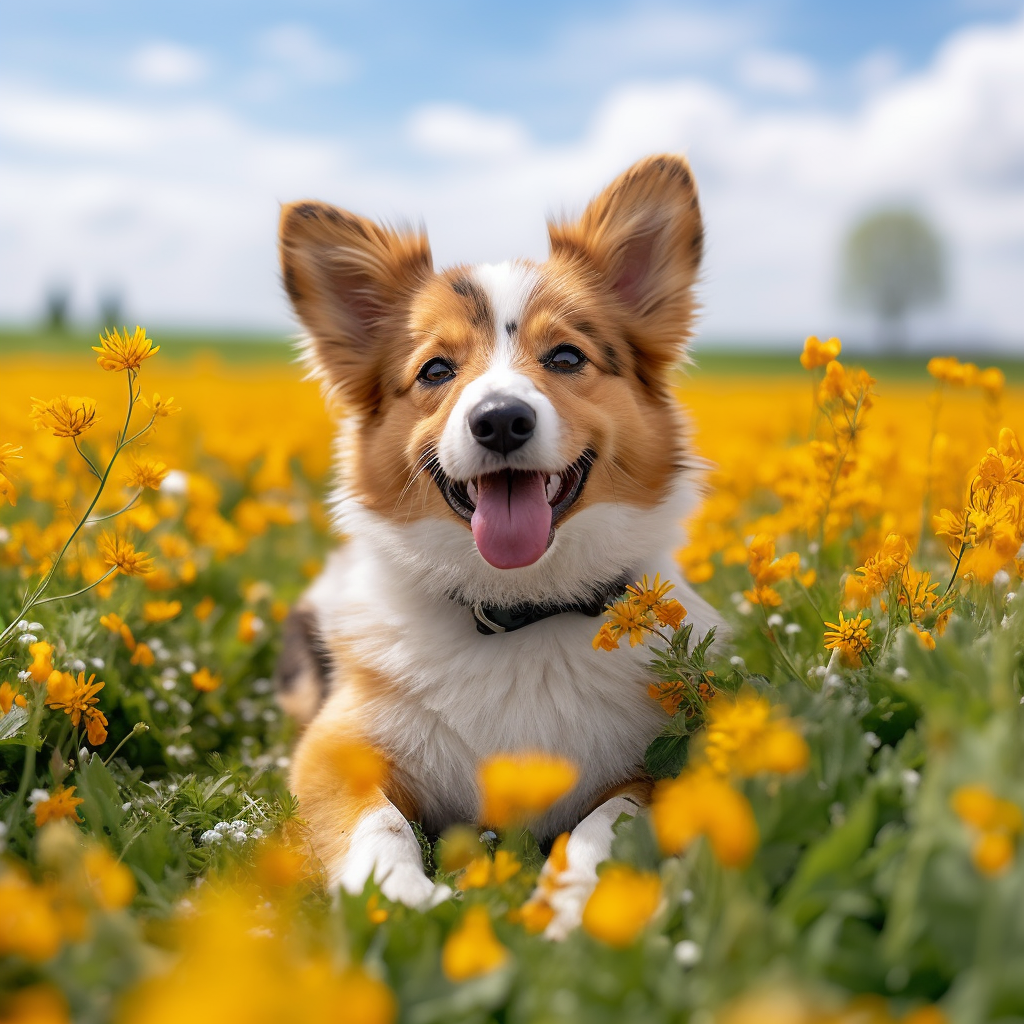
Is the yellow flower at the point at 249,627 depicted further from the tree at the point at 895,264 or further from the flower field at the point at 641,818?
the tree at the point at 895,264

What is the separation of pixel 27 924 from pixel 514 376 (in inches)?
80.4

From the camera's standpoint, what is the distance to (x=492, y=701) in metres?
2.78

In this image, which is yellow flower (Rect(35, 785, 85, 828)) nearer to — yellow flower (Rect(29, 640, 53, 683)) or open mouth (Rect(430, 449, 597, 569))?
yellow flower (Rect(29, 640, 53, 683))

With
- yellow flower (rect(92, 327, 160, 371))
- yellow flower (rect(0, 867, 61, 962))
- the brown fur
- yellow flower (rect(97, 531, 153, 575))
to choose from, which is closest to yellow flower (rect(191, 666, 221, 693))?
the brown fur

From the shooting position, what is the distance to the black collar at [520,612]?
9.62 feet

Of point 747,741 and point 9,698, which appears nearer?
point 747,741

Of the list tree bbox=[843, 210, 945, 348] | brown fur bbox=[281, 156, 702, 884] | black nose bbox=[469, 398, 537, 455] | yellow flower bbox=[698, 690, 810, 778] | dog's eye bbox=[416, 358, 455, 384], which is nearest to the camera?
yellow flower bbox=[698, 690, 810, 778]

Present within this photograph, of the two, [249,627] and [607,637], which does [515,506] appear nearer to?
[607,637]

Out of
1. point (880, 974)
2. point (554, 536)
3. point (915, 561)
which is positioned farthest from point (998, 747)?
point (915, 561)

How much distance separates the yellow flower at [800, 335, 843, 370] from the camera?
2898mm

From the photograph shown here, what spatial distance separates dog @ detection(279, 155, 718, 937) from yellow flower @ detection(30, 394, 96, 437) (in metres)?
1.02

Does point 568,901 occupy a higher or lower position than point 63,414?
lower

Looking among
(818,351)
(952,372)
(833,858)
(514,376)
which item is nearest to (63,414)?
(514,376)

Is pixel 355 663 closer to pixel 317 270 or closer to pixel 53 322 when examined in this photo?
pixel 317 270
